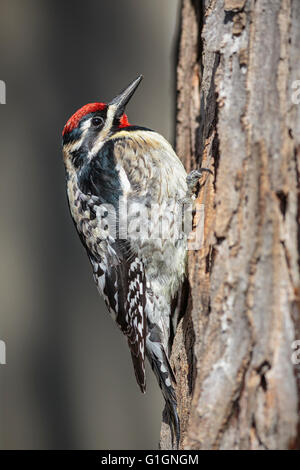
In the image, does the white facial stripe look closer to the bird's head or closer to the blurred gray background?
the bird's head

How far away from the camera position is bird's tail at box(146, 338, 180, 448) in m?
2.19

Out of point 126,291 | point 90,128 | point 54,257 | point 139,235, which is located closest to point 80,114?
point 90,128

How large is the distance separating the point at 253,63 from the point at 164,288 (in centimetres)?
113

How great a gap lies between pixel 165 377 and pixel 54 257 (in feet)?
4.73

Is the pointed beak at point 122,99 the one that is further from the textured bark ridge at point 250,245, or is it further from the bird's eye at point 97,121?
the textured bark ridge at point 250,245

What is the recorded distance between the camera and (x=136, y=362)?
2436 millimetres

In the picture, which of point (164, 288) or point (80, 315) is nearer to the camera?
point (164, 288)

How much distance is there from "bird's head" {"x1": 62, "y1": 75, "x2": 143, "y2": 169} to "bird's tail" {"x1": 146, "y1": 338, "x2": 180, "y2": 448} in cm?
98

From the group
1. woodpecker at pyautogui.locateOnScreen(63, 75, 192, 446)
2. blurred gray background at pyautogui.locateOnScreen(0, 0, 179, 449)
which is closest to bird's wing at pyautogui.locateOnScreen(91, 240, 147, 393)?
woodpecker at pyautogui.locateOnScreen(63, 75, 192, 446)

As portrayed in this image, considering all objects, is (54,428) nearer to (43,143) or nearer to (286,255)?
(43,143)

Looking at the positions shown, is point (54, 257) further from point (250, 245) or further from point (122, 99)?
point (250, 245)

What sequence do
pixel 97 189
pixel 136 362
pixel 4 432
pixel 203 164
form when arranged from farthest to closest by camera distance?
pixel 4 432 < pixel 97 189 < pixel 136 362 < pixel 203 164

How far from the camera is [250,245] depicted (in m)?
1.70

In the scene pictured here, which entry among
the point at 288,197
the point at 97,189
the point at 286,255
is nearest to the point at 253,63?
the point at 288,197
